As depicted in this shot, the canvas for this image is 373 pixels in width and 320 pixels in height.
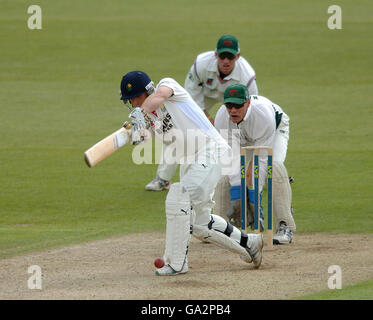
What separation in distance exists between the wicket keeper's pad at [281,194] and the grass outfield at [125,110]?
0.77m

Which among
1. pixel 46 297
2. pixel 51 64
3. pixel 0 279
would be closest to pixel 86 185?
pixel 0 279

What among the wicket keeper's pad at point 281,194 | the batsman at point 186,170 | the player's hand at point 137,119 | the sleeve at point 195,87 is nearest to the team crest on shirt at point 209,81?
the sleeve at point 195,87

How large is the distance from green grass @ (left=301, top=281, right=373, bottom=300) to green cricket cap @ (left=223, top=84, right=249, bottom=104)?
2210 mm

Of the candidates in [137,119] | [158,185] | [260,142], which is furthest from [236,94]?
[158,185]

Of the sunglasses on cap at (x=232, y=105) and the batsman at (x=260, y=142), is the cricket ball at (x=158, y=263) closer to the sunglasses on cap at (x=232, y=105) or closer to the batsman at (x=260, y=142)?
the batsman at (x=260, y=142)

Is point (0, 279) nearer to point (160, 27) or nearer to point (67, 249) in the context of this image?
point (67, 249)

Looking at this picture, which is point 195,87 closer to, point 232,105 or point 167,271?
point 232,105

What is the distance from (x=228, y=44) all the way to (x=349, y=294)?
4.42 m

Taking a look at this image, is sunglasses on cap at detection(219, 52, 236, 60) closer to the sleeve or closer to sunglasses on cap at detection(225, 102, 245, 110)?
the sleeve

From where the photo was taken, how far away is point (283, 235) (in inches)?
329

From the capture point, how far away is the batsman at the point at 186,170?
687 cm

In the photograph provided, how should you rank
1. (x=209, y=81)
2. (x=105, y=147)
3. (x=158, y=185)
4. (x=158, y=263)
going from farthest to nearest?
1. (x=158, y=185)
2. (x=209, y=81)
3. (x=158, y=263)
4. (x=105, y=147)

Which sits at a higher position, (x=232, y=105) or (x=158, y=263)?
(x=232, y=105)

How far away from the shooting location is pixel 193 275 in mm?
7039
